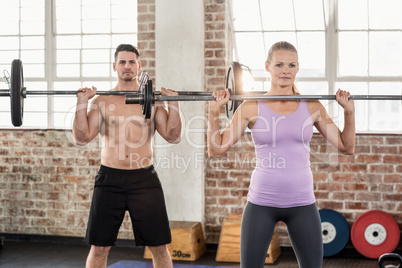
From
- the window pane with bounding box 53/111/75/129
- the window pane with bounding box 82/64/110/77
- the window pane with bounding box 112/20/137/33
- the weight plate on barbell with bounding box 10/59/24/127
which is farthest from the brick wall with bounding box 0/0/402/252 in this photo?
the weight plate on barbell with bounding box 10/59/24/127

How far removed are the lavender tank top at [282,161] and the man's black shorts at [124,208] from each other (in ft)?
2.51

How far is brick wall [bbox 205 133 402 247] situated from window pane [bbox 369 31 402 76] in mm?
570

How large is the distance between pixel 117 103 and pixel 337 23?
2.28 m

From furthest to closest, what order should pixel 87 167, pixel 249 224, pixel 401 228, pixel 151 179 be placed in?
pixel 87 167
pixel 401 228
pixel 151 179
pixel 249 224

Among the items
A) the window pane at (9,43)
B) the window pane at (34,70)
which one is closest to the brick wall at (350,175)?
the window pane at (34,70)

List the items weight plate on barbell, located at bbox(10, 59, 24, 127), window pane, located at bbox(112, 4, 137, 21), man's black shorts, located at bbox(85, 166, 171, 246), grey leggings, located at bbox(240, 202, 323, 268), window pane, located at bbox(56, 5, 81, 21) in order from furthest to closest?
window pane, located at bbox(56, 5, 81, 21) < window pane, located at bbox(112, 4, 137, 21) < man's black shorts, located at bbox(85, 166, 171, 246) < weight plate on barbell, located at bbox(10, 59, 24, 127) < grey leggings, located at bbox(240, 202, 323, 268)

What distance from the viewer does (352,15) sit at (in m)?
4.30

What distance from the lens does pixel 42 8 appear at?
4.72 metres

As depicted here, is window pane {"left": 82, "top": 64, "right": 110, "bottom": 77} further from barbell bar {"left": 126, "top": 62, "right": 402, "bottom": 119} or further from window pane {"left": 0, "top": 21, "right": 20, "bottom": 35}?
barbell bar {"left": 126, "top": 62, "right": 402, "bottom": 119}

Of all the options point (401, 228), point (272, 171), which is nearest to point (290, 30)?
point (401, 228)

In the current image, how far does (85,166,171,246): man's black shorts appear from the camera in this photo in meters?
2.75

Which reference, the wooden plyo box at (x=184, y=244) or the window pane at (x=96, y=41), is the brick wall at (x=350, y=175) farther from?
the window pane at (x=96, y=41)

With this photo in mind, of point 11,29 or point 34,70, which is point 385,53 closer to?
point 34,70

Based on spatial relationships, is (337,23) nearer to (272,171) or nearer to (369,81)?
(369,81)
